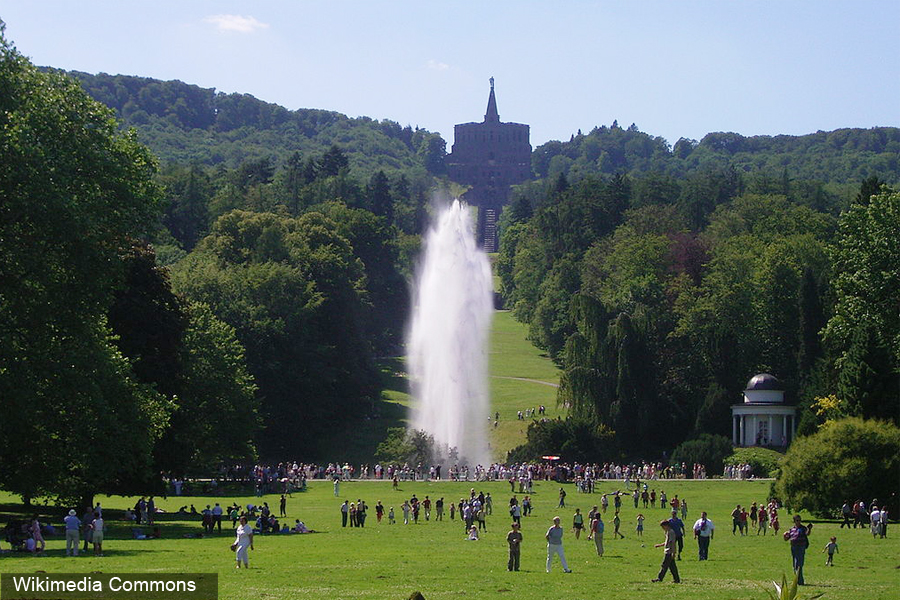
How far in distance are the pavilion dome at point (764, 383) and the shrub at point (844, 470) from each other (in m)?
33.0

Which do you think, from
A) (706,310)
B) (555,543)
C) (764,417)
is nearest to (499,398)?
(706,310)

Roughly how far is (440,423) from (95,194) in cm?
4408

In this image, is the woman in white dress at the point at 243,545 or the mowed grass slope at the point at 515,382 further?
the mowed grass slope at the point at 515,382

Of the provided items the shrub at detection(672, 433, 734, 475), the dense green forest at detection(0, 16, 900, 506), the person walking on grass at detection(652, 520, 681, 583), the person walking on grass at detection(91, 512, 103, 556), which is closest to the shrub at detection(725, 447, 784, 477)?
the shrub at detection(672, 433, 734, 475)

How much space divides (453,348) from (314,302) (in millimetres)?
10536

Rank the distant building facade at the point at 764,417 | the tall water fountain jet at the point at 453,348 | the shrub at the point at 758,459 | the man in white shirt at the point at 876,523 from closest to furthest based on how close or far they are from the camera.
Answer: the man in white shirt at the point at 876,523
the shrub at the point at 758,459
the tall water fountain jet at the point at 453,348
the distant building facade at the point at 764,417

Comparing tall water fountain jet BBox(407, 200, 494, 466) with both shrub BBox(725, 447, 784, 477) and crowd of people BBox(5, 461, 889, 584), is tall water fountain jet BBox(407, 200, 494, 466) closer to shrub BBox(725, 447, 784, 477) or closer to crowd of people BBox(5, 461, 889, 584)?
crowd of people BBox(5, 461, 889, 584)

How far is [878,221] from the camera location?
56.9 meters

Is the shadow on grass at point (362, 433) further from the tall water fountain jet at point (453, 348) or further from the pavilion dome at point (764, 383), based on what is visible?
the pavilion dome at point (764, 383)

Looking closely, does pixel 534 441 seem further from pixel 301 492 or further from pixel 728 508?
pixel 728 508

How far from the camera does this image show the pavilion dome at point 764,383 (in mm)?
84562

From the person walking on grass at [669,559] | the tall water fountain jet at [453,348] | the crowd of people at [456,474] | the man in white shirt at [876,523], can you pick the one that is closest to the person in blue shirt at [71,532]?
the person walking on grass at [669,559]

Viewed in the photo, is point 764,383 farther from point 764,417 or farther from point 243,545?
point 243,545

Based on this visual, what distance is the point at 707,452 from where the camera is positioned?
258 ft
